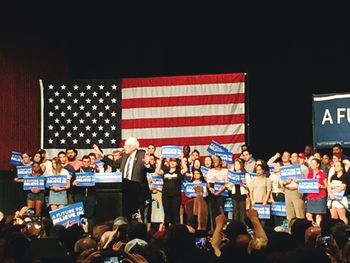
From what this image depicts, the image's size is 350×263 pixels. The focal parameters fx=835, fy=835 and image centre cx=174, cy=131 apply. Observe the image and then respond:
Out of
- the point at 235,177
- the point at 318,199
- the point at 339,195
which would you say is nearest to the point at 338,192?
the point at 339,195

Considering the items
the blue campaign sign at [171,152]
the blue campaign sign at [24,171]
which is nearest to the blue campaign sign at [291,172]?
the blue campaign sign at [171,152]

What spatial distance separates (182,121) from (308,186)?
5.18 metres

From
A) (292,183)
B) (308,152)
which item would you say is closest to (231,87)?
(308,152)

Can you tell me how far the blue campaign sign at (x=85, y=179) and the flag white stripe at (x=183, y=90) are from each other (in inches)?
172

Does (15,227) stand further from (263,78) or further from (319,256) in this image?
(263,78)

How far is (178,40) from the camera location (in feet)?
62.1

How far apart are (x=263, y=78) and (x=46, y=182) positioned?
5.74 meters

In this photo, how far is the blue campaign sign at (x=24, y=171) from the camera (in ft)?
51.6

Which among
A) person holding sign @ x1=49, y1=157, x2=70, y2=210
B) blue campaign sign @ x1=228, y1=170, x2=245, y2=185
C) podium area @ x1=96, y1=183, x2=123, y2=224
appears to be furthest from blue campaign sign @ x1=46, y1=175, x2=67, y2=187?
podium area @ x1=96, y1=183, x2=123, y2=224

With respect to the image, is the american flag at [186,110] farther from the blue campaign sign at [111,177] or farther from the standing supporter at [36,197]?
the blue campaign sign at [111,177]

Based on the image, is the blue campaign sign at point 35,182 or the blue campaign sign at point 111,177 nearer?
the blue campaign sign at point 111,177

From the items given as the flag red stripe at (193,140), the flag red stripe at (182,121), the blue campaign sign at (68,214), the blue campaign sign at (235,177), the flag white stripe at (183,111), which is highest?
the flag white stripe at (183,111)

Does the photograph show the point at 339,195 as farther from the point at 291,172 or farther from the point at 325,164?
the point at 325,164

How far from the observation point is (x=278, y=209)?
14.6 metres
